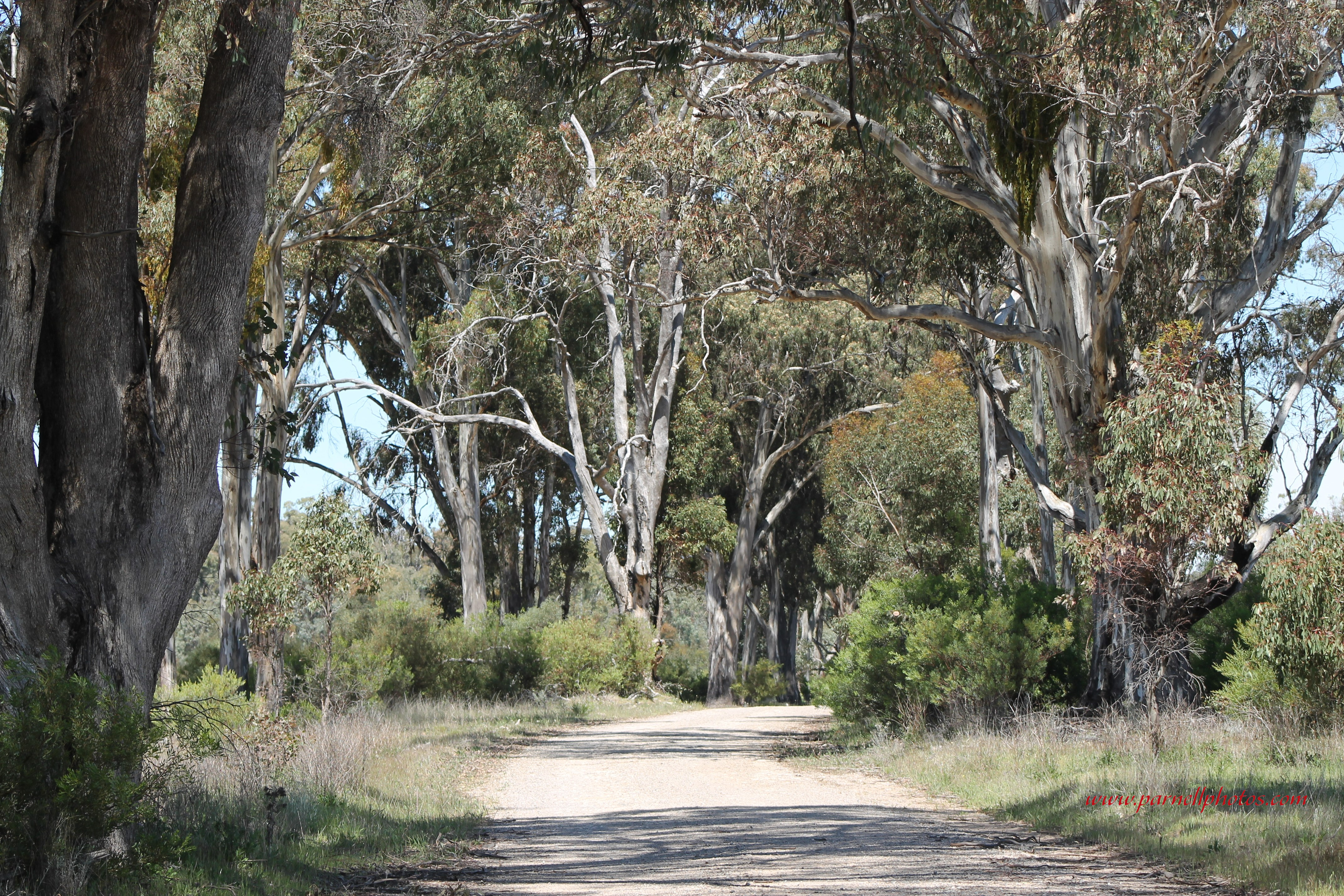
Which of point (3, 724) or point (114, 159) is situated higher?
point (114, 159)

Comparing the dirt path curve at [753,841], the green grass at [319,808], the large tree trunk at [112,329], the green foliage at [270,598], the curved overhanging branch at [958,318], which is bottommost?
the dirt path curve at [753,841]

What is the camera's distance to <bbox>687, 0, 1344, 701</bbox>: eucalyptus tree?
1227 cm

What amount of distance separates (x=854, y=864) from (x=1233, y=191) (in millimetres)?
11526

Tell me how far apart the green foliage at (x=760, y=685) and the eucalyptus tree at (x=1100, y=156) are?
71.3 ft

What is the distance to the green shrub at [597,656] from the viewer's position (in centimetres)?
2669

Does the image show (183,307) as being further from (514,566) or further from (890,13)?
(514,566)

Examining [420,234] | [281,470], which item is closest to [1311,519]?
[281,470]

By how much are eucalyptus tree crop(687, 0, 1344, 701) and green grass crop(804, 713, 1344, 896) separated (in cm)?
106

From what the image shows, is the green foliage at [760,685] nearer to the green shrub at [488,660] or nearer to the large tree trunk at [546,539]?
the large tree trunk at [546,539]

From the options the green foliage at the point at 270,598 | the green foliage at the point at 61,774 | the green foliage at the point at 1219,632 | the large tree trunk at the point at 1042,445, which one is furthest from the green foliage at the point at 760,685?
the green foliage at the point at 61,774

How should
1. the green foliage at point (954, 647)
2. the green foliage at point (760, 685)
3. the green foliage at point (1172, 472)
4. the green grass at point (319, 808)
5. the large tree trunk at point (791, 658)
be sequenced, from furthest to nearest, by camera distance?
the large tree trunk at point (791, 658) → the green foliage at point (760, 685) → the green foliage at point (954, 647) → the green foliage at point (1172, 472) → the green grass at point (319, 808)

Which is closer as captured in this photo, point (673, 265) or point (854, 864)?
point (854, 864)

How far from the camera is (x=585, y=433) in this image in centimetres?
3588

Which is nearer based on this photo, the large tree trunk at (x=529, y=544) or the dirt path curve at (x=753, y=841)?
the dirt path curve at (x=753, y=841)
